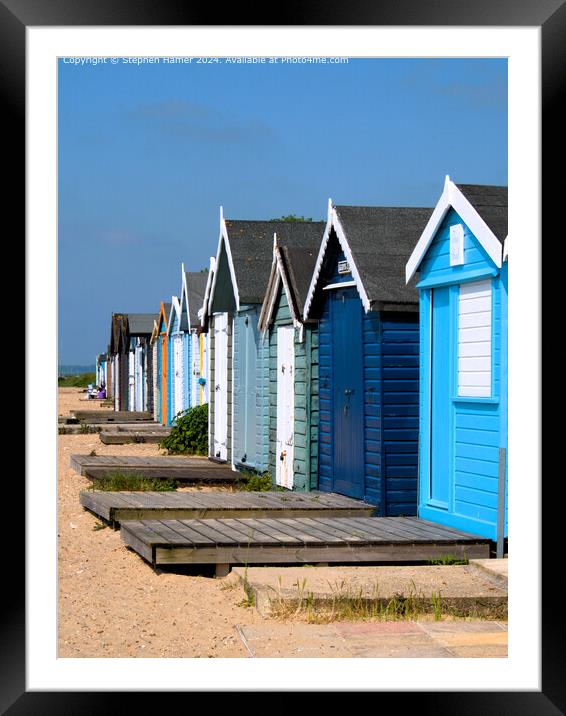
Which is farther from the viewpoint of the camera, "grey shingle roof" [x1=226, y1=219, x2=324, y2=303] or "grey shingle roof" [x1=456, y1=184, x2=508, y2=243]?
"grey shingle roof" [x1=226, y1=219, x2=324, y2=303]

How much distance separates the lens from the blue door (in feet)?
41.4

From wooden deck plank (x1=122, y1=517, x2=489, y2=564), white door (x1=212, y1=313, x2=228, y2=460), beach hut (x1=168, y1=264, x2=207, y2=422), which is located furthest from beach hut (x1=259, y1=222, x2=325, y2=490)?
beach hut (x1=168, y1=264, x2=207, y2=422)

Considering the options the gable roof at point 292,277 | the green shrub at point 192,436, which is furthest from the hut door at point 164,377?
the gable roof at point 292,277

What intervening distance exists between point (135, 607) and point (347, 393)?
4.97m

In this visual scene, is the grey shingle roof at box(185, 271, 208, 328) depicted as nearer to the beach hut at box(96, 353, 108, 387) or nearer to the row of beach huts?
the row of beach huts

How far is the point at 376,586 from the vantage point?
821 centimetres

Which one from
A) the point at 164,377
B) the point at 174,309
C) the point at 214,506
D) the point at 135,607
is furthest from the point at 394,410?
the point at 164,377

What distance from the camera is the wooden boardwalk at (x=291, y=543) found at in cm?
940

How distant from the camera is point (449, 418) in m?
10.9

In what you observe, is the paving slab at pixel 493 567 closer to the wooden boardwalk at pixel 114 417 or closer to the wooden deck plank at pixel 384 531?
the wooden deck plank at pixel 384 531
